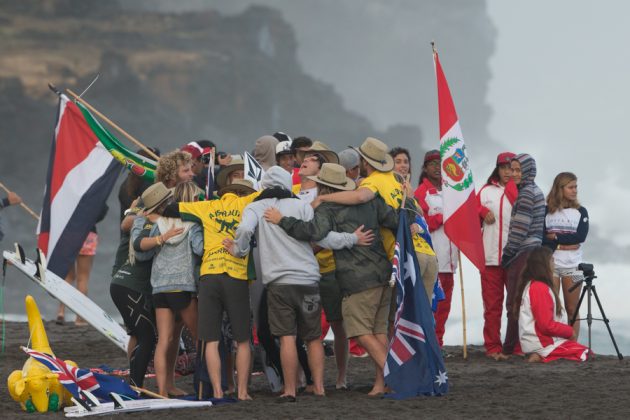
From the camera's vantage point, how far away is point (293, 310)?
718cm

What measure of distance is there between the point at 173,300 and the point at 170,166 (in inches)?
34.1

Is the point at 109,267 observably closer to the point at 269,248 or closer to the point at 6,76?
the point at 6,76

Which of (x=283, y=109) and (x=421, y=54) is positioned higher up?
(x=421, y=54)

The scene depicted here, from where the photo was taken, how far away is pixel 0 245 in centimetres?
3300

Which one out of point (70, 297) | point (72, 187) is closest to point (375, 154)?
point (70, 297)

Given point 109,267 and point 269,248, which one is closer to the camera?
point 269,248

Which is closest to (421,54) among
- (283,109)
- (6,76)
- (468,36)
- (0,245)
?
(468,36)

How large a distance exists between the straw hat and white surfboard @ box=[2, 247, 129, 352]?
1.75 meters

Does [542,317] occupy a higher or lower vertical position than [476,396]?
higher

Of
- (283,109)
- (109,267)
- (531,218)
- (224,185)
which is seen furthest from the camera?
(283,109)

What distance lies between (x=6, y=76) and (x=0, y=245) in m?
10.5

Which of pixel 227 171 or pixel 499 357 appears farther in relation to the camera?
pixel 499 357

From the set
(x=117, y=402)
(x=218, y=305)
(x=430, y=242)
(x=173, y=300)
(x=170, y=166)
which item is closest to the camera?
(x=117, y=402)

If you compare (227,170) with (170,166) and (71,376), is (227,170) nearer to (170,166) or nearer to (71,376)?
(170,166)
